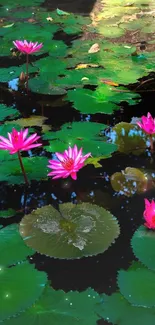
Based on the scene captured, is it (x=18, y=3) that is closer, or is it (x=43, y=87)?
(x=43, y=87)

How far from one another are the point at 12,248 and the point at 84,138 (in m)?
0.61

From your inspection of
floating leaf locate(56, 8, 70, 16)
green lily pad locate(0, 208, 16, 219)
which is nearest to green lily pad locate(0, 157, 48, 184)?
green lily pad locate(0, 208, 16, 219)

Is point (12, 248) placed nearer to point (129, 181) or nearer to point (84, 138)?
point (129, 181)

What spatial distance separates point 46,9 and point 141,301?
2.93m

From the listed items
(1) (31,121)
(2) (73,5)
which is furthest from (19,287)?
(2) (73,5)

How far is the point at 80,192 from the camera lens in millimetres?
1324

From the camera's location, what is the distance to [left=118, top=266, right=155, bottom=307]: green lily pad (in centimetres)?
94

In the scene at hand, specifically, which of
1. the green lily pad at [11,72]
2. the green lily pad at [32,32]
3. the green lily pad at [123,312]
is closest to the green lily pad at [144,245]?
the green lily pad at [123,312]

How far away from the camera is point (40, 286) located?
98 centimetres

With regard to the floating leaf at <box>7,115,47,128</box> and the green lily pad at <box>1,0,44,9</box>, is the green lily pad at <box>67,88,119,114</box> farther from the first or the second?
the green lily pad at <box>1,0,44,9</box>

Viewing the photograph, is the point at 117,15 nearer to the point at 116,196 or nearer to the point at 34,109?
the point at 34,109

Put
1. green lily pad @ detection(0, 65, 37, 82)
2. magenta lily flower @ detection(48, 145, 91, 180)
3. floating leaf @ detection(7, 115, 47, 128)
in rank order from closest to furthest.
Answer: magenta lily flower @ detection(48, 145, 91, 180) < floating leaf @ detection(7, 115, 47, 128) < green lily pad @ detection(0, 65, 37, 82)

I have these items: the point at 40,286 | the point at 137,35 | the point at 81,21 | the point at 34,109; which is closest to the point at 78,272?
the point at 40,286

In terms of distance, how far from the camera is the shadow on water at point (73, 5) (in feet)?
10.9
